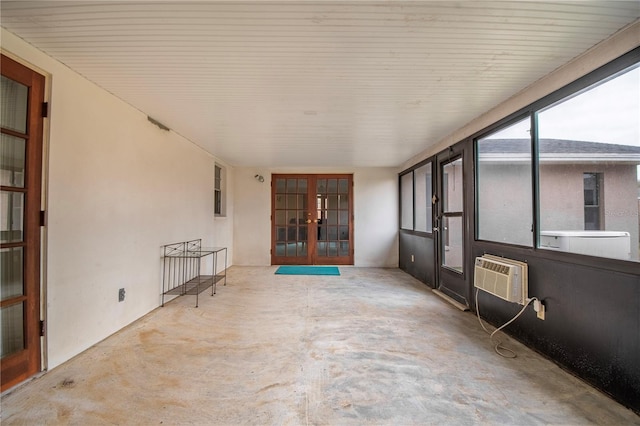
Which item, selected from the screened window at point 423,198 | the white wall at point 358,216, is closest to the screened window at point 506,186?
the screened window at point 423,198

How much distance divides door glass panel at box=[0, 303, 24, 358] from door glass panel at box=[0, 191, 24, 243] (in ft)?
1.48

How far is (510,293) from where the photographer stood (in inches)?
93.0

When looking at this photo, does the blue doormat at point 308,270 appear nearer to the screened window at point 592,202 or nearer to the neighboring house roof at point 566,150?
the neighboring house roof at point 566,150

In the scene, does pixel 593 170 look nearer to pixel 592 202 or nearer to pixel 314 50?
pixel 592 202

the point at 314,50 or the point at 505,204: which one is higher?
the point at 314,50

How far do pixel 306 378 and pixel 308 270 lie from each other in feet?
12.4

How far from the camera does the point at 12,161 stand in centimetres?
177

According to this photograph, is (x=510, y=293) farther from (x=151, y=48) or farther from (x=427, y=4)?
(x=151, y=48)

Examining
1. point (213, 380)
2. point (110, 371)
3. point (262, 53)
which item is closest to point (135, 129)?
point (262, 53)

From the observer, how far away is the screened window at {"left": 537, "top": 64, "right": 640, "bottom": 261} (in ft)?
5.57

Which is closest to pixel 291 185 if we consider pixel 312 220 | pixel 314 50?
pixel 312 220

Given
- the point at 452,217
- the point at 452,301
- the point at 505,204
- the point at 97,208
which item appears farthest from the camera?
the point at 452,217

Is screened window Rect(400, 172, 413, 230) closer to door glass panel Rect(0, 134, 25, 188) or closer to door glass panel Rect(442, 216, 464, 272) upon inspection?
door glass panel Rect(442, 216, 464, 272)

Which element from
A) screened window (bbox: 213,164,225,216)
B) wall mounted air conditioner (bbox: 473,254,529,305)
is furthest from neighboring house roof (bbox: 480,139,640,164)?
screened window (bbox: 213,164,225,216)
